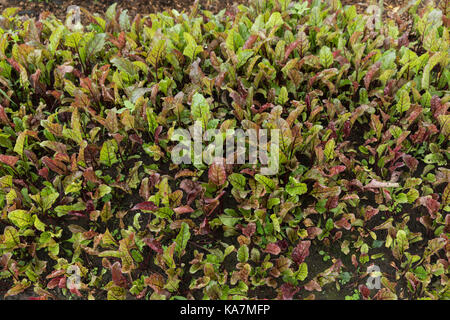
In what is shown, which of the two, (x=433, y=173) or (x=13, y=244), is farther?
(x=433, y=173)

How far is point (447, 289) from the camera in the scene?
227 cm

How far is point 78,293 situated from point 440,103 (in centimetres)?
257

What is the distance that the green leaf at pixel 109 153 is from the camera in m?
2.65

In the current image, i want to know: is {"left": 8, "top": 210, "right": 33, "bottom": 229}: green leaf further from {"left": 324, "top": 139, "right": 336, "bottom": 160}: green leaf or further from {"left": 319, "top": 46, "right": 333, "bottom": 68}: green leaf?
{"left": 319, "top": 46, "right": 333, "bottom": 68}: green leaf

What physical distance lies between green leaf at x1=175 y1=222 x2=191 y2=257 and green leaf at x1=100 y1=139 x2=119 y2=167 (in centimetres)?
69

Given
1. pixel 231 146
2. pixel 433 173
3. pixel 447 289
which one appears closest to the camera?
pixel 447 289

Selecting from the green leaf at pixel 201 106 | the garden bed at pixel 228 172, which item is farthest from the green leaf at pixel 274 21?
the green leaf at pixel 201 106

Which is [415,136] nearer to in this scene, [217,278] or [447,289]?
[447,289]

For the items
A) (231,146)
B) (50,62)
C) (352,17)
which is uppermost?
(352,17)

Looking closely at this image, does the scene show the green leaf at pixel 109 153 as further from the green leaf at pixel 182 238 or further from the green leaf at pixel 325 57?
the green leaf at pixel 325 57

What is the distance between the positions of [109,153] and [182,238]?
2.46ft

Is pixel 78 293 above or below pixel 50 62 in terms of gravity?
below

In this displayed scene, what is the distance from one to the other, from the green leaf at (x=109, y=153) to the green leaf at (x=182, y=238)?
0.69 m

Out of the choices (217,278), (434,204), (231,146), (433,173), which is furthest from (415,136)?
(217,278)
